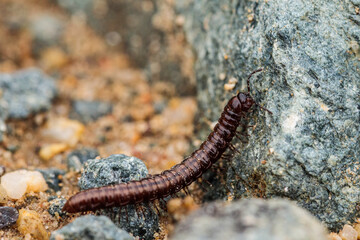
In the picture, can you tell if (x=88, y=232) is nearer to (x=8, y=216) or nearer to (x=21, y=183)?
(x=8, y=216)

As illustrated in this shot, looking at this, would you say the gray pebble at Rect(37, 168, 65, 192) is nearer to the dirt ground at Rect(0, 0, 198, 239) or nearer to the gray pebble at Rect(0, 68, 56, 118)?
the dirt ground at Rect(0, 0, 198, 239)

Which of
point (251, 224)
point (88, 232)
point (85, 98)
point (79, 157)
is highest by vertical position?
point (85, 98)

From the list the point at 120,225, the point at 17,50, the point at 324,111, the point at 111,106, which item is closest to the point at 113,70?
the point at 111,106

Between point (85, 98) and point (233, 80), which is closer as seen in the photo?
point (233, 80)

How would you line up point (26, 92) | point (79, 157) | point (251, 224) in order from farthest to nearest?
1. point (26, 92)
2. point (79, 157)
3. point (251, 224)

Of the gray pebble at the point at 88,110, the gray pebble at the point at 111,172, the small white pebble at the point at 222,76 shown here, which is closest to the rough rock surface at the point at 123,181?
the gray pebble at the point at 111,172

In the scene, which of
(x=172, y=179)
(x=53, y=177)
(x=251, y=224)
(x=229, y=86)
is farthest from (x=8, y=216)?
(x=229, y=86)

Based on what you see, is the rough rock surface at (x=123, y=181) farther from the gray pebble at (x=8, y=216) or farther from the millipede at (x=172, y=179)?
the gray pebble at (x=8, y=216)

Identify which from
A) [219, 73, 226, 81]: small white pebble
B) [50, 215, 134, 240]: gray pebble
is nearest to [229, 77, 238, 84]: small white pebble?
[219, 73, 226, 81]: small white pebble
